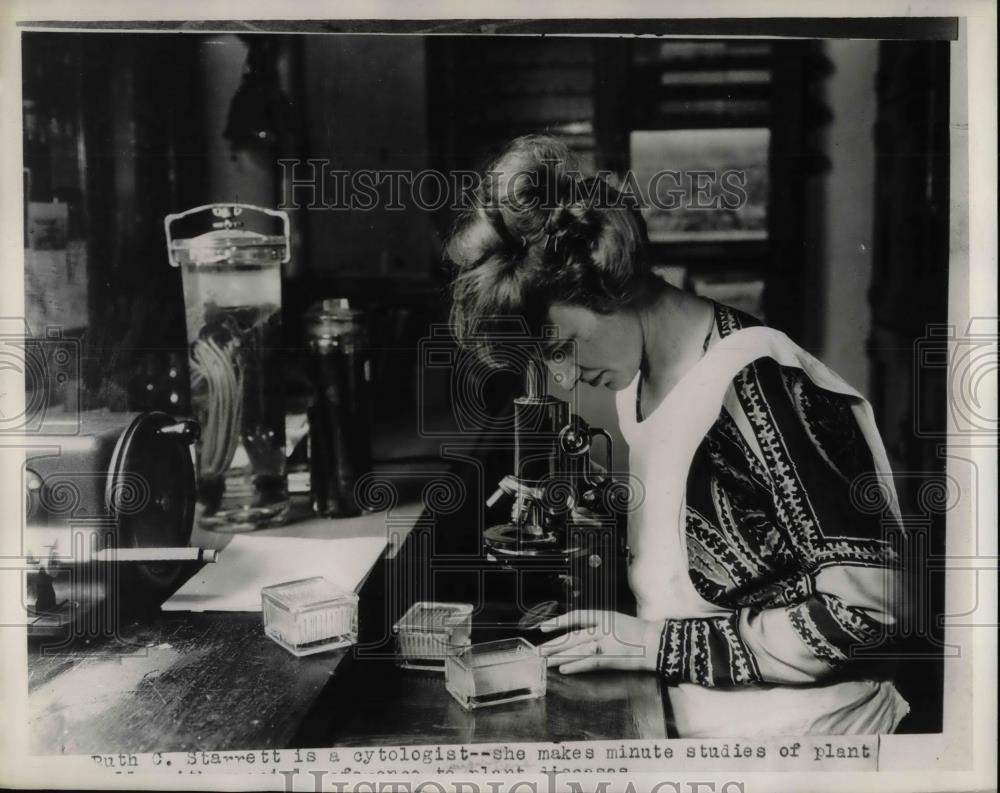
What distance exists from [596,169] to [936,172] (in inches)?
14.1

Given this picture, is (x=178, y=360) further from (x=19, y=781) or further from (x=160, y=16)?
(x=19, y=781)

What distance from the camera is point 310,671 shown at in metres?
0.85

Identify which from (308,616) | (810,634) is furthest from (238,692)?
(810,634)

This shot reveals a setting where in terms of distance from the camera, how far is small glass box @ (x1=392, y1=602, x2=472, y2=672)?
89 cm

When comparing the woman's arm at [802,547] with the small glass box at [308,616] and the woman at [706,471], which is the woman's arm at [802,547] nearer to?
the woman at [706,471]

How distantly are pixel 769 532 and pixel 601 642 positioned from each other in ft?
0.69

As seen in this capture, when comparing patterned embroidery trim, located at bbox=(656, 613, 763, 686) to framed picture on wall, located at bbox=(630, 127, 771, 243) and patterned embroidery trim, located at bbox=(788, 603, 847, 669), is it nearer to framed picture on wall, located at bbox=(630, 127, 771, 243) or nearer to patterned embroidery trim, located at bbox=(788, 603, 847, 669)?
patterned embroidery trim, located at bbox=(788, 603, 847, 669)

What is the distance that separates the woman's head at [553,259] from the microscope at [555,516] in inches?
2.1

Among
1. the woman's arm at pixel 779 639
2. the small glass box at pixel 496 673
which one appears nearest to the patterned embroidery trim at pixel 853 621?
the woman's arm at pixel 779 639

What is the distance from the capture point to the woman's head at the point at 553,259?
877mm

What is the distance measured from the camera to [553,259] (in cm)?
88

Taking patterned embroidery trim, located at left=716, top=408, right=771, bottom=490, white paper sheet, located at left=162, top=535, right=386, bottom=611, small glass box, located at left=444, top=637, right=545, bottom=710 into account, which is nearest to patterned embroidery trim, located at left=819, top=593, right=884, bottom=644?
patterned embroidery trim, located at left=716, top=408, right=771, bottom=490

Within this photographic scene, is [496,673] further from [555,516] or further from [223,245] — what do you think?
[223,245]

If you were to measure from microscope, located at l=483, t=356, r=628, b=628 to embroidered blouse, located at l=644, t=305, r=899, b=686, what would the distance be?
86 mm
